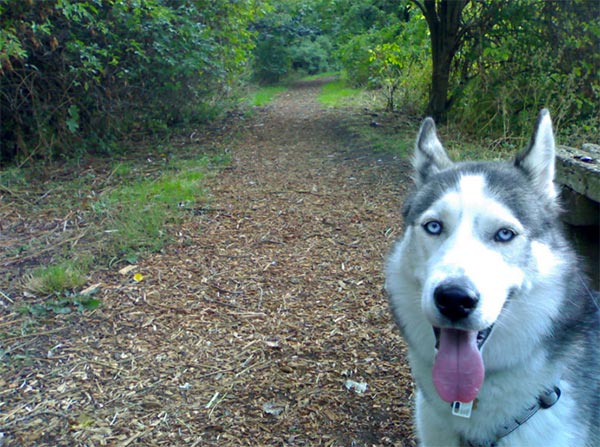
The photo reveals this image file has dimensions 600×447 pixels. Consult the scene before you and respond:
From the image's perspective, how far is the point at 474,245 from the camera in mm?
2047

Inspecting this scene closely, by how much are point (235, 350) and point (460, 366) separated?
205cm

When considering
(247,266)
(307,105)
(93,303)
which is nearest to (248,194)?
(247,266)

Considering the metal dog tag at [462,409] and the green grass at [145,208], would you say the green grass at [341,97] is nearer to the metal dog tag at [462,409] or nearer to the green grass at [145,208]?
the green grass at [145,208]

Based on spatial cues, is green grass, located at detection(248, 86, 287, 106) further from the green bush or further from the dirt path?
the dirt path

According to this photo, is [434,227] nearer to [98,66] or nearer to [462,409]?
[462,409]

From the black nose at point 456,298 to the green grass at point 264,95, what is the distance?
15026mm

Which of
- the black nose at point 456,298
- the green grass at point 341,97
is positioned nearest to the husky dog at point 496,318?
the black nose at point 456,298

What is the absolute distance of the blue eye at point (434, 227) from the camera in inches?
86.5

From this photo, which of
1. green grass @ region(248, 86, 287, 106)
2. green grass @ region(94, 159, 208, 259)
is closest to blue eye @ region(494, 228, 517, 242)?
green grass @ region(94, 159, 208, 259)

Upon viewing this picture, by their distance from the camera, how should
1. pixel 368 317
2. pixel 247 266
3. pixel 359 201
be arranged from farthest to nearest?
pixel 359 201
pixel 247 266
pixel 368 317

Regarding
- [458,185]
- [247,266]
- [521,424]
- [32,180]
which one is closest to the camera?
[521,424]

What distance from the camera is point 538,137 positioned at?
2396 mm

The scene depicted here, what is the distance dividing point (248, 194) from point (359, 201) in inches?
59.2

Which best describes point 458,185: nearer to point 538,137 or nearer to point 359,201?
point 538,137
